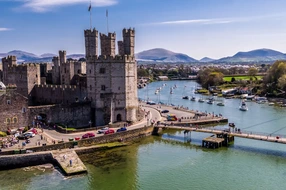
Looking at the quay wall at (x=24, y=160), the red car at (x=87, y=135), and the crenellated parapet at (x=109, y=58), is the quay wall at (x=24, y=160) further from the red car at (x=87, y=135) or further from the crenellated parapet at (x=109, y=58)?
the crenellated parapet at (x=109, y=58)

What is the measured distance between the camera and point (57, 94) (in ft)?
165

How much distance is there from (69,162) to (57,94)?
1906cm

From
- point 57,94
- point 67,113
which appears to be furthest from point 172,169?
point 57,94

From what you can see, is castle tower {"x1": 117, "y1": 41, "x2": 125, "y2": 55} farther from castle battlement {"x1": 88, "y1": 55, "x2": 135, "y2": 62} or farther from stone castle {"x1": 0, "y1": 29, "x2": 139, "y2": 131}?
castle battlement {"x1": 88, "y1": 55, "x2": 135, "y2": 62}

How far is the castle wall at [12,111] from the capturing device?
4025cm

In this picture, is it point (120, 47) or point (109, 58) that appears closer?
point (109, 58)

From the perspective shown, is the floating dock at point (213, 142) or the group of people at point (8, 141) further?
the floating dock at point (213, 142)

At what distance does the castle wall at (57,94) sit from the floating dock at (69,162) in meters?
13.1

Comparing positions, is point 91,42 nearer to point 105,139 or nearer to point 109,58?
point 109,58

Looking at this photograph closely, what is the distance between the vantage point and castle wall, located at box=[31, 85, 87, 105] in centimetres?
4931

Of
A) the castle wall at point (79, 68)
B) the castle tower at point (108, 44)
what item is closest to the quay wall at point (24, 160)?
the castle tower at point (108, 44)

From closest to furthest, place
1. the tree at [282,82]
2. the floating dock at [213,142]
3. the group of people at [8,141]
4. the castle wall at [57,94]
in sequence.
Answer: the group of people at [8,141] → the floating dock at [213,142] → the castle wall at [57,94] → the tree at [282,82]

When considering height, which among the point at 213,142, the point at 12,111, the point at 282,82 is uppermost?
the point at 282,82

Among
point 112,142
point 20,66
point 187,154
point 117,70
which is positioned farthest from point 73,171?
point 20,66
